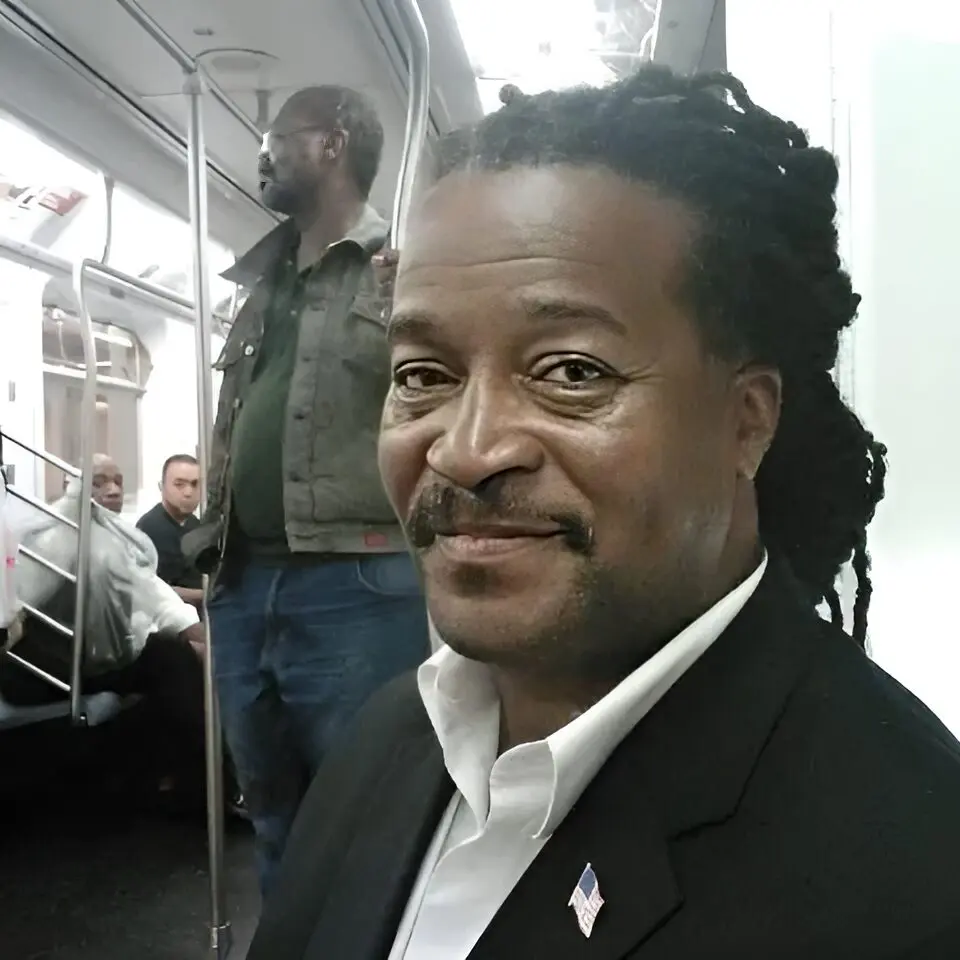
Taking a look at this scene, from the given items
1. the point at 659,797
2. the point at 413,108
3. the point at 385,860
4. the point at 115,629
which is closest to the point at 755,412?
the point at 659,797

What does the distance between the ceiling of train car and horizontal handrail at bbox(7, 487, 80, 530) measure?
527 mm

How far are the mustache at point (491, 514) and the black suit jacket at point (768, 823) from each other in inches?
4.2

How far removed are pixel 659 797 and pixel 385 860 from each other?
0.73 feet

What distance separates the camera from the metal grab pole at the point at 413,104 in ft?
2.51

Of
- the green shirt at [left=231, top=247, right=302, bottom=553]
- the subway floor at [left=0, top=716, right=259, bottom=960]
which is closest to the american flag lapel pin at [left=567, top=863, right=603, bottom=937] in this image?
the green shirt at [left=231, top=247, right=302, bottom=553]

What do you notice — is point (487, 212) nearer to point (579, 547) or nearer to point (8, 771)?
point (579, 547)

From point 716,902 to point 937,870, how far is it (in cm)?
9

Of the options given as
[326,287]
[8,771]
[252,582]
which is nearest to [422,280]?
[326,287]

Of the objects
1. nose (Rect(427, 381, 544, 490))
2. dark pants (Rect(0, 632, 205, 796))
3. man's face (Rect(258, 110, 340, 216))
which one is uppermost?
man's face (Rect(258, 110, 340, 216))

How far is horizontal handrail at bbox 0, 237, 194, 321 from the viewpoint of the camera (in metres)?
1.10

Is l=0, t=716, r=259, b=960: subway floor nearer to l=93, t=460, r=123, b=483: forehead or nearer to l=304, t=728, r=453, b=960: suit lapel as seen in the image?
l=93, t=460, r=123, b=483: forehead

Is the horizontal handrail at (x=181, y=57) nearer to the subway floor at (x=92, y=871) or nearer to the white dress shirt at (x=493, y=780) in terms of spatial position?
the white dress shirt at (x=493, y=780)

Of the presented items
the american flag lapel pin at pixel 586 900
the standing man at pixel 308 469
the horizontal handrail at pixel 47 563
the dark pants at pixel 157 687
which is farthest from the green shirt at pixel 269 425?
the american flag lapel pin at pixel 586 900

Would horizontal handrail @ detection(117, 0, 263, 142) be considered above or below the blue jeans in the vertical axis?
above
